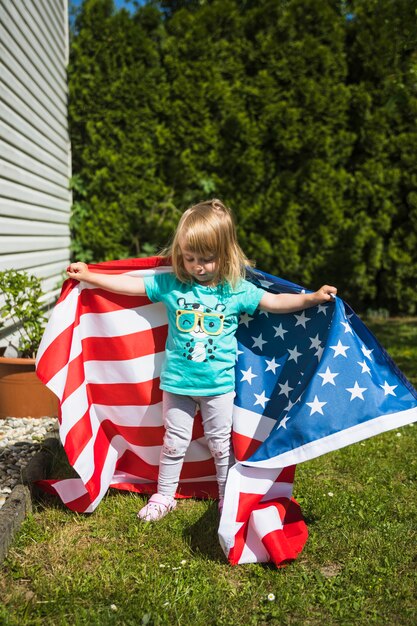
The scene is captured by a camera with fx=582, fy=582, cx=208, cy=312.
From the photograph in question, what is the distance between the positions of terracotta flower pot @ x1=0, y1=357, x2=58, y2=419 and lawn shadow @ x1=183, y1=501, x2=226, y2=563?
186 cm

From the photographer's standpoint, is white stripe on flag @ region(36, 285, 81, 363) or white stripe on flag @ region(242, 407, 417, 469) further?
white stripe on flag @ region(36, 285, 81, 363)

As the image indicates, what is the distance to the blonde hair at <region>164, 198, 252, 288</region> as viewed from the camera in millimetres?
2982

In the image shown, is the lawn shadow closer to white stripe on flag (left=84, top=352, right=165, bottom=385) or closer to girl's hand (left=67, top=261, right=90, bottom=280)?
white stripe on flag (left=84, top=352, right=165, bottom=385)

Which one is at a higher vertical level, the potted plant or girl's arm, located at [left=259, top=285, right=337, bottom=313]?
girl's arm, located at [left=259, top=285, right=337, bottom=313]

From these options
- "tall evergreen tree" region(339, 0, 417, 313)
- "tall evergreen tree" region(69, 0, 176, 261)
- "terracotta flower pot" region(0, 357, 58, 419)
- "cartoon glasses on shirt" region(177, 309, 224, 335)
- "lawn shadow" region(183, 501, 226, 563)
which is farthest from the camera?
"tall evergreen tree" region(339, 0, 417, 313)

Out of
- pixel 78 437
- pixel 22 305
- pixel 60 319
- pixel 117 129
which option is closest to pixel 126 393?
pixel 78 437

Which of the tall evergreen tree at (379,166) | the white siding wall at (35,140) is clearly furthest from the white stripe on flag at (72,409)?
the tall evergreen tree at (379,166)

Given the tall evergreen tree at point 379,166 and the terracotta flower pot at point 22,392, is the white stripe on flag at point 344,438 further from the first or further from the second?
the tall evergreen tree at point 379,166

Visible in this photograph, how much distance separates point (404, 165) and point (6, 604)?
783cm

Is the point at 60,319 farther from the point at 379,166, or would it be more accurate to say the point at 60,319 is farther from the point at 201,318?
the point at 379,166

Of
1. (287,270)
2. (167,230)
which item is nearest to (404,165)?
(287,270)

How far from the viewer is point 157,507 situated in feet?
10.2

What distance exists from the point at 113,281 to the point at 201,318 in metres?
0.56

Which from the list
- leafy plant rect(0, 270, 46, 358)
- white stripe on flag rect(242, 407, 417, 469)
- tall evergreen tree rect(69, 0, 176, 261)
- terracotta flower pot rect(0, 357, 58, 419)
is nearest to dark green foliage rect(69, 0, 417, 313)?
tall evergreen tree rect(69, 0, 176, 261)
